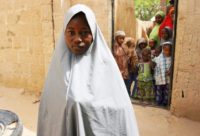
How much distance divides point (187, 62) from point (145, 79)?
2.97 ft

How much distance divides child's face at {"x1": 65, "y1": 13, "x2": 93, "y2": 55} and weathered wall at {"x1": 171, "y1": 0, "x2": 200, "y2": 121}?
2447mm

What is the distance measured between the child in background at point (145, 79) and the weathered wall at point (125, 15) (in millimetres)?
1578

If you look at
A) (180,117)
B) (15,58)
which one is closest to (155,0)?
(15,58)

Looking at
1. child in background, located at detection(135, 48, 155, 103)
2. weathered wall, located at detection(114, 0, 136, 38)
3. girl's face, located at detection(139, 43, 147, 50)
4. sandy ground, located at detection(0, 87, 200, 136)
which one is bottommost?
sandy ground, located at detection(0, 87, 200, 136)

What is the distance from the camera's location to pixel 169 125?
149 inches

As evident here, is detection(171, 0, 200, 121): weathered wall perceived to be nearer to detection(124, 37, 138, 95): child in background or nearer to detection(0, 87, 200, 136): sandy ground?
detection(0, 87, 200, 136): sandy ground

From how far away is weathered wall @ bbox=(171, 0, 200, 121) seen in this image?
142 inches

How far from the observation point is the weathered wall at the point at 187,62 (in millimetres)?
3604

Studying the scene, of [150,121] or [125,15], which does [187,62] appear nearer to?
[150,121]

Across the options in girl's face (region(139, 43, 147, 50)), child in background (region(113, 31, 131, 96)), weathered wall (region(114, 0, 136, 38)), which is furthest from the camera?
weathered wall (region(114, 0, 136, 38))

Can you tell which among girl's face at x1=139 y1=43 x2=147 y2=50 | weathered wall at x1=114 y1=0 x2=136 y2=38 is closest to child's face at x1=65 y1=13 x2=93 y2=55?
girl's face at x1=139 y1=43 x2=147 y2=50

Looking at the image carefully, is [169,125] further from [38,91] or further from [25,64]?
[25,64]

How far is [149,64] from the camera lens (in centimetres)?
443

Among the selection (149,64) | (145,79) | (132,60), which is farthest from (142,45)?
(145,79)
